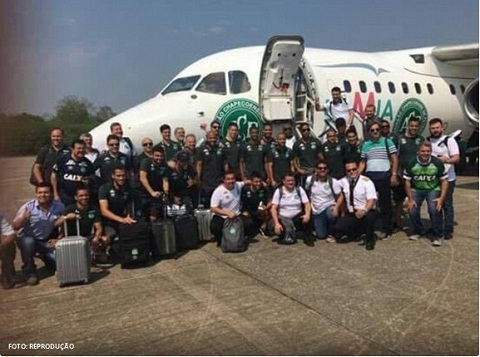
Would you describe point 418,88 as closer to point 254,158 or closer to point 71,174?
point 254,158

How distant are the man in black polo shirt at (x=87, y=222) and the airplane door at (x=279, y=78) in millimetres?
4721

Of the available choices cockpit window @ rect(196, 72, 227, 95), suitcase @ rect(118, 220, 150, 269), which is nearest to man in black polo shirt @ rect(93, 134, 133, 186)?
suitcase @ rect(118, 220, 150, 269)

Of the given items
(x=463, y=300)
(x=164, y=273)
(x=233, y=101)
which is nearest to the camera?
(x=463, y=300)

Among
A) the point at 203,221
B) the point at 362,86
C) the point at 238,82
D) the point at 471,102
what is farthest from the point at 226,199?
the point at 471,102

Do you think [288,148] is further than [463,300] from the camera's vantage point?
Yes

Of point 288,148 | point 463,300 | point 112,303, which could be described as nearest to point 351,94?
point 288,148

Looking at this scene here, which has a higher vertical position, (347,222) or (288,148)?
(288,148)

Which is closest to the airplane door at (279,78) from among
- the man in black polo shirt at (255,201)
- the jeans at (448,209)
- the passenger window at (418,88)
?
the man in black polo shirt at (255,201)

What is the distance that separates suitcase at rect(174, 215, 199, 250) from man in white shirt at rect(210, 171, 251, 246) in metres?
0.28

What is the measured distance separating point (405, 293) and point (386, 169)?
2.63 metres

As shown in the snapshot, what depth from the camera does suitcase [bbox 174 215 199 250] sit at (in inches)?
252

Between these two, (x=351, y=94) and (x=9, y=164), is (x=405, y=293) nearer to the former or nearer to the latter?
(x=9, y=164)

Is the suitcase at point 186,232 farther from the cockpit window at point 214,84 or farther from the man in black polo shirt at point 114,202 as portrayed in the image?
the cockpit window at point 214,84

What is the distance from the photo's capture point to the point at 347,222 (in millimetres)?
Answer: 6656
